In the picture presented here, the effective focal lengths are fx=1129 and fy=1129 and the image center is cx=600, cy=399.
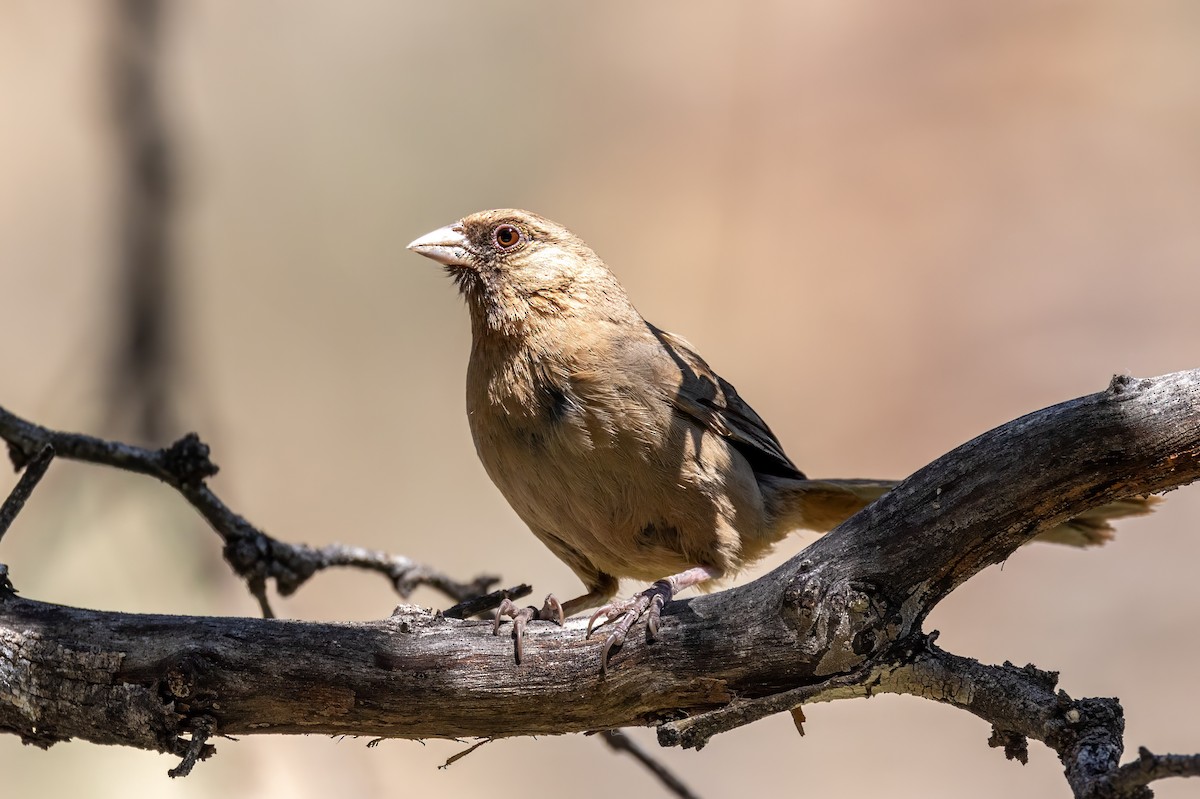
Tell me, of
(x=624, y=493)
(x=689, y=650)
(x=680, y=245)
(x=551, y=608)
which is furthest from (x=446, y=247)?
(x=680, y=245)

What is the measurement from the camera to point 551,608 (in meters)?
3.72

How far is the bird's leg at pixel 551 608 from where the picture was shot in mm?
3139

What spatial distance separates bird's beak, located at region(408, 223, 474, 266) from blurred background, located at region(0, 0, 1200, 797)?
7.94 feet

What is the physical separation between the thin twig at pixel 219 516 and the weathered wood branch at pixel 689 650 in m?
1.06

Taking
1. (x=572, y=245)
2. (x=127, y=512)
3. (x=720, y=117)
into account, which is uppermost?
(x=720, y=117)

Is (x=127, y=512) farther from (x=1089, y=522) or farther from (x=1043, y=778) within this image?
(x=1043, y=778)

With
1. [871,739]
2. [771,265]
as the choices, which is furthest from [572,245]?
[771,265]

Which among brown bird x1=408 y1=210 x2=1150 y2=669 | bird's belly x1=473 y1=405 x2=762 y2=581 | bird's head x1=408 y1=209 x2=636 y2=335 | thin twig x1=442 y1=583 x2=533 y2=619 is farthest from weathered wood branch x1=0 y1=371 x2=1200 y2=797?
bird's head x1=408 y1=209 x2=636 y2=335

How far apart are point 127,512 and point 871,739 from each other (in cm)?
489

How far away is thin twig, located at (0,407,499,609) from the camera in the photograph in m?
3.98

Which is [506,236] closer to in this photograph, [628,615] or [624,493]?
[624,493]

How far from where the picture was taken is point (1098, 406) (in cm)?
265

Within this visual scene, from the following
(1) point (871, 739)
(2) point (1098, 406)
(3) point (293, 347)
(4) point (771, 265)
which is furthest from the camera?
(4) point (771, 265)

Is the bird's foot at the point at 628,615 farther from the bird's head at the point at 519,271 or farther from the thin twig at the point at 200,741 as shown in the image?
the bird's head at the point at 519,271
